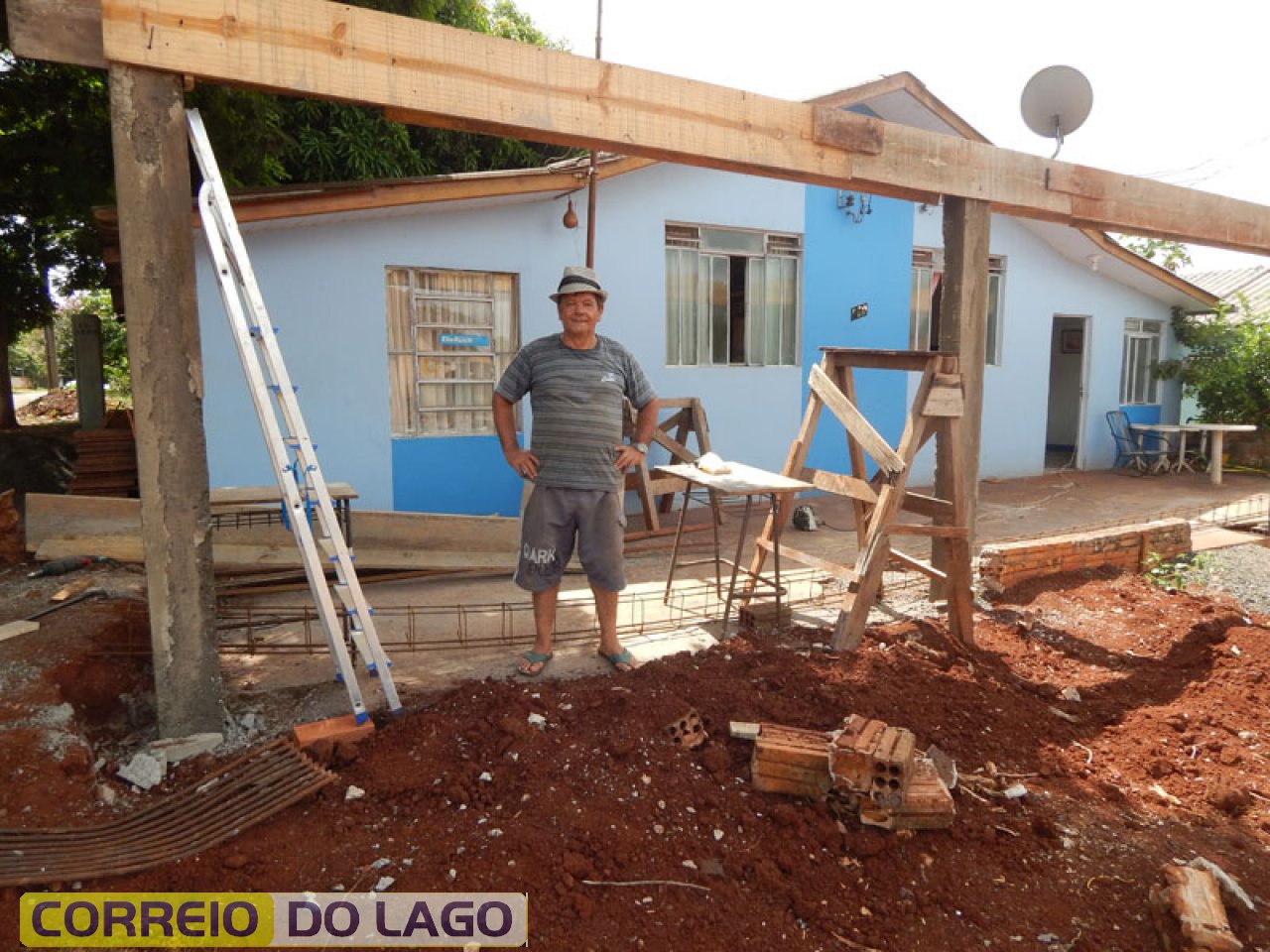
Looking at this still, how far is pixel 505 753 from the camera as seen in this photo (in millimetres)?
2980

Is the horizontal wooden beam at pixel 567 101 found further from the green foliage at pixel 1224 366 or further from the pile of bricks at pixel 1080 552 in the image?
the green foliage at pixel 1224 366

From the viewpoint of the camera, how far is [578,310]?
3.74 m

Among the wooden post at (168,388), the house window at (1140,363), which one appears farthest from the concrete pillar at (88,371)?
the house window at (1140,363)

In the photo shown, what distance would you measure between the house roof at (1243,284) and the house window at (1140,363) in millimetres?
3733

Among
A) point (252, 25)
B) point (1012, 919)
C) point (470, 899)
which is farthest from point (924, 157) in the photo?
point (470, 899)

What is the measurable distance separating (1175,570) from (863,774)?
4.63 metres

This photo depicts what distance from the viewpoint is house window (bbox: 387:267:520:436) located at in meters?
7.68

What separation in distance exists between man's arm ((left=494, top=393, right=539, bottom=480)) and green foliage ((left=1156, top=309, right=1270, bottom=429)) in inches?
553

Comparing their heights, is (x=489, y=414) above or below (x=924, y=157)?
below

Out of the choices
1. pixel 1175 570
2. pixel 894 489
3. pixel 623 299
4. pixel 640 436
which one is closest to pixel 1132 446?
pixel 1175 570

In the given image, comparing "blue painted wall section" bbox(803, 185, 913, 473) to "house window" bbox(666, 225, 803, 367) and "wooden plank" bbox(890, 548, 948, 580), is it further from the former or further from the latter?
"wooden plank" bbox(890, 548, 948, 580)

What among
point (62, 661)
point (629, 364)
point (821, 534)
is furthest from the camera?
point (821, 534)

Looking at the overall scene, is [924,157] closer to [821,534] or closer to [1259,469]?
[821,534]

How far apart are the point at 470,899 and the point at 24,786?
168 centimetres
